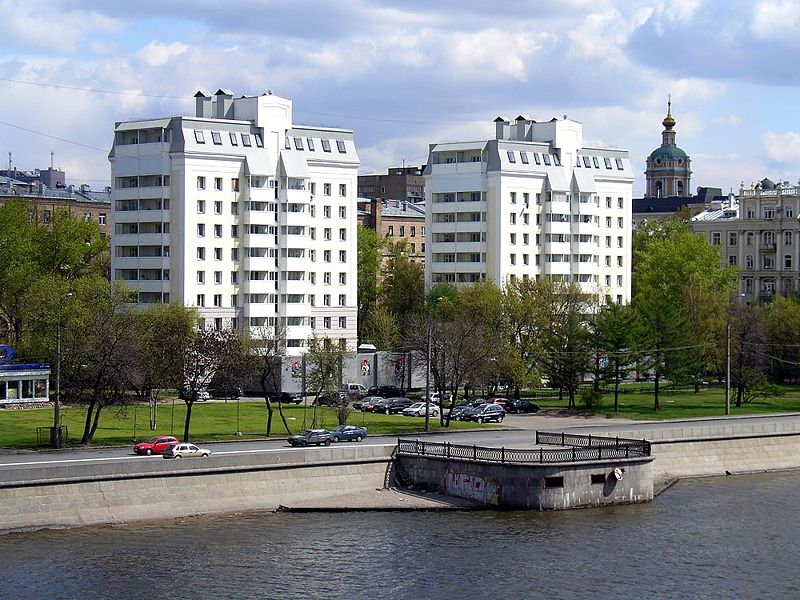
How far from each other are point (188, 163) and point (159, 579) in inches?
2699

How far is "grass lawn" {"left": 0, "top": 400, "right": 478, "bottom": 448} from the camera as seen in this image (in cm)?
7844

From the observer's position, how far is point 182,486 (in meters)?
62.0

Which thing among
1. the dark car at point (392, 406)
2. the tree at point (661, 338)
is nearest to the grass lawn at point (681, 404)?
the tree at point (661, 338)

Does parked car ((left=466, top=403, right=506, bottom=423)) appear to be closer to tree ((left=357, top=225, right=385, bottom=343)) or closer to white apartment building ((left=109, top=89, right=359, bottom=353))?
white apartment building ((left=109, top=89, right=359, bottom=353))

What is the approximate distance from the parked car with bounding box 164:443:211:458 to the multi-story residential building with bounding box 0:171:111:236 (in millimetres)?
88658

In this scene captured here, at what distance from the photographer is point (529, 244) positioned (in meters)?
137

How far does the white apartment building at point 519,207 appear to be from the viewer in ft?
443

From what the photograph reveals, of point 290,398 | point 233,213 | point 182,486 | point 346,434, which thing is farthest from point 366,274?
point 182,486

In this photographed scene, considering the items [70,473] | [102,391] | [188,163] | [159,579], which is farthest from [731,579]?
[188,163]

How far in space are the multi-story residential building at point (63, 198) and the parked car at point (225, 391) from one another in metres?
57.0

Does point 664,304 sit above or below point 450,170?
below

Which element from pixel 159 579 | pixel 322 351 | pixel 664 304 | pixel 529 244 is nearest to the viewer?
pixel 159 579

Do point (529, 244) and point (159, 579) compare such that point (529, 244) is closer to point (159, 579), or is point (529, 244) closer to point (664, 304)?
point (664, 304)

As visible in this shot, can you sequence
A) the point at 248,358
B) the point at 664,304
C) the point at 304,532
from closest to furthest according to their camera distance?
the point at 304,532
the point at 248,358
the point at 664,304
